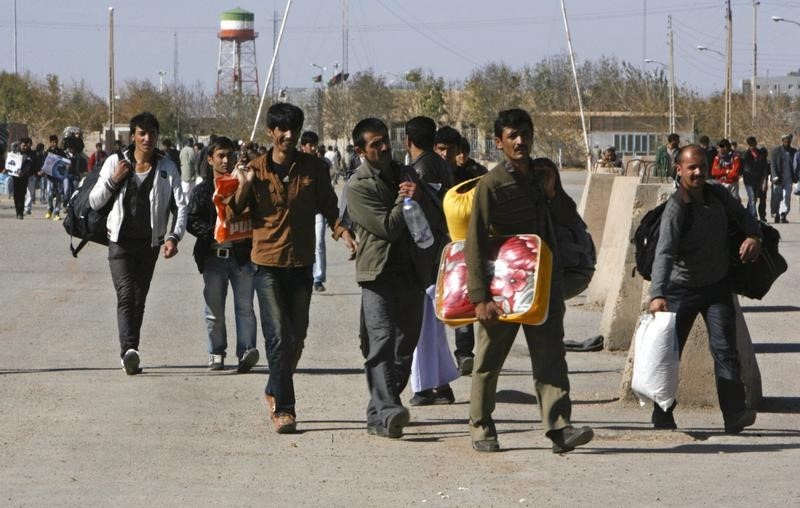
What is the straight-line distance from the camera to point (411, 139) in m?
9.38

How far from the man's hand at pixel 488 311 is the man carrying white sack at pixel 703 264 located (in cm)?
115

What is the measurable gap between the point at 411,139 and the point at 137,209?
2.57 metres

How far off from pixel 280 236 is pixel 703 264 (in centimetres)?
237

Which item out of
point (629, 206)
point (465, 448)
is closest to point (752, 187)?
point (629, 206)

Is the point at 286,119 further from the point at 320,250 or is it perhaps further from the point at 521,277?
the point at 320,250

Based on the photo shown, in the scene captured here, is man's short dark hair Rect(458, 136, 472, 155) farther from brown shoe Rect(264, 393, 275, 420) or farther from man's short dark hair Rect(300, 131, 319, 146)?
man's short dark hair Rect(300, 131, 319, 146)

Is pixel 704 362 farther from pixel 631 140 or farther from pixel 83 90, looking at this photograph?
pixel 83 90

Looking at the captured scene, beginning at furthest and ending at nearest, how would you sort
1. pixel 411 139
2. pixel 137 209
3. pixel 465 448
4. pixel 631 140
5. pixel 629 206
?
pixel 631 140, pixel 629 206, pixel 137 209, pixel 411 139, pixel 465 448

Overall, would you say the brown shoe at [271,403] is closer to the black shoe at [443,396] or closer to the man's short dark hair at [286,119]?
the black shoe at [443,396]

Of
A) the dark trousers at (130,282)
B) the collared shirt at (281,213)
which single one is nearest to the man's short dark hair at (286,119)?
the collared shirt at (281,213)

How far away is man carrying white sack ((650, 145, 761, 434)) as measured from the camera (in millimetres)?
8328

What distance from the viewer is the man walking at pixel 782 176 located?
29.7m

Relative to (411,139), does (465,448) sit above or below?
below

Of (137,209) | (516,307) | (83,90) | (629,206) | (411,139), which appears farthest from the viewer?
(83,90)
